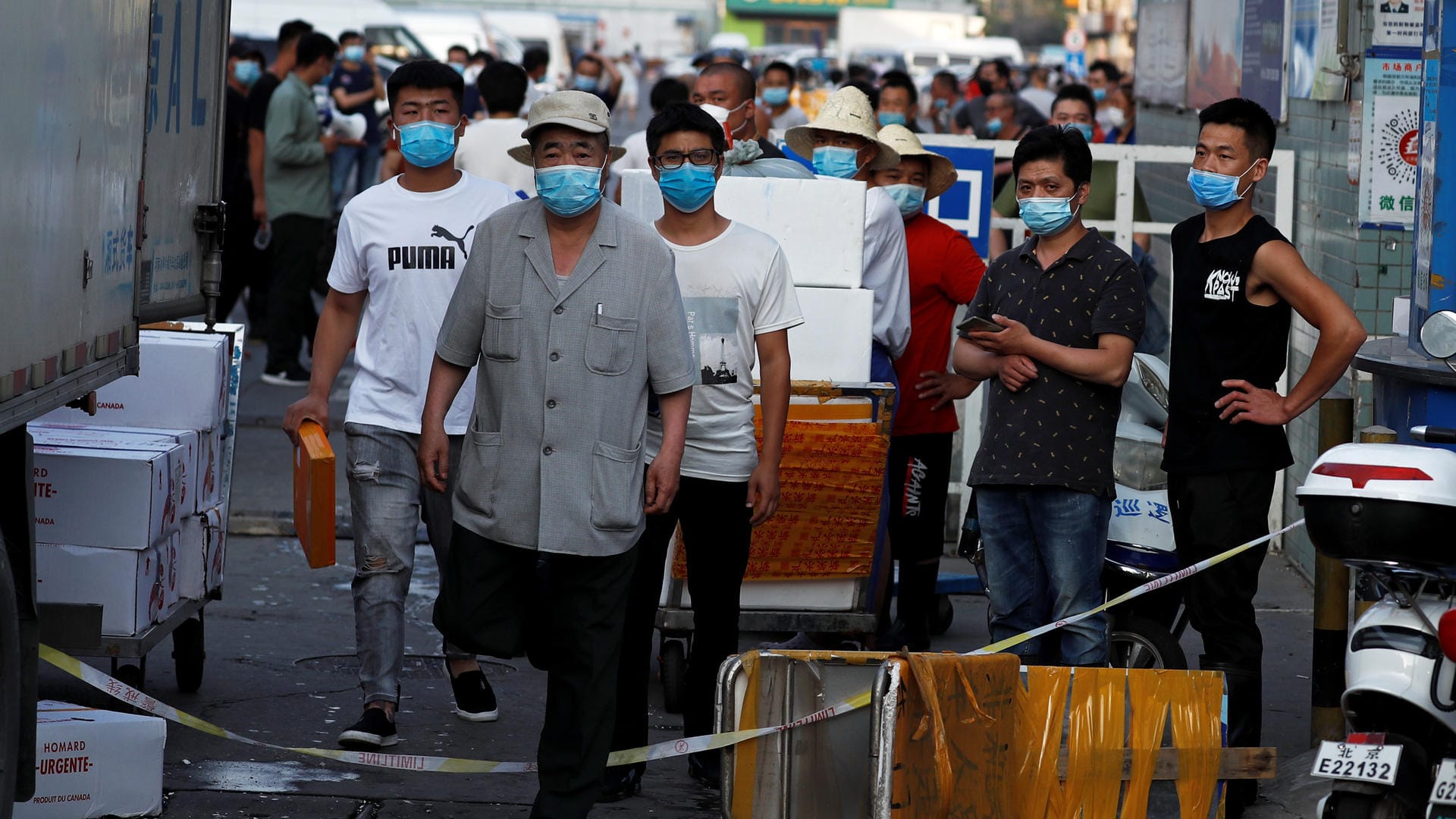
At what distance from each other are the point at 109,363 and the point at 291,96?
7784 mm

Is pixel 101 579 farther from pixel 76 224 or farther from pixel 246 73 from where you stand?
pixel 246 73

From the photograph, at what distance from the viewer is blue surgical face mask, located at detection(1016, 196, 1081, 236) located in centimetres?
546

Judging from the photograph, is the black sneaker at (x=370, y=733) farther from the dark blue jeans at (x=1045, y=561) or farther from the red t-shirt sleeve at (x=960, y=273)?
the red t-shirt sleeve at (x=960, y=273)

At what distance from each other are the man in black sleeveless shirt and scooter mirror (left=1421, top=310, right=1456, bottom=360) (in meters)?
0.38

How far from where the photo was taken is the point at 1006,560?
5.62 m

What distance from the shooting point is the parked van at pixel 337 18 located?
30.6 meters

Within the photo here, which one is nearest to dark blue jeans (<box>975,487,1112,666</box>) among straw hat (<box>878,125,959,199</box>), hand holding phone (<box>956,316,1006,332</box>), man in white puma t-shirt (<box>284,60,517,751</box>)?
hand holding phone (<box>956,316,1006,332</box>)

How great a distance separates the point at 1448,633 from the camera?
13.7ft

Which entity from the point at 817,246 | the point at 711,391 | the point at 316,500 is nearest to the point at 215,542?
the point at 316,500

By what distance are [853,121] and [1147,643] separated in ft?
8.33

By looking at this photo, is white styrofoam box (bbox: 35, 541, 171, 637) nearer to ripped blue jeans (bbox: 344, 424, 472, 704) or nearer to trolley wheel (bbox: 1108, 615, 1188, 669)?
ripped blue jeans (bbox: 344, 424, 472, 704)

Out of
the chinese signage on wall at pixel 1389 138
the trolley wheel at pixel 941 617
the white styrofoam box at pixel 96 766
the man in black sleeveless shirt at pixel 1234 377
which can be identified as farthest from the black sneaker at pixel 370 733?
the chinese signage on wall at pixel 1389 138

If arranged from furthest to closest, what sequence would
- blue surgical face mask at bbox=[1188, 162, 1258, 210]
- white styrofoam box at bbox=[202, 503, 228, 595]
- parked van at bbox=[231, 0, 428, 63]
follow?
1. parked van at bbox=[231, 0, 428, 63]
2. white styrofoam box at bbox=[202, 503, 228, 595]
3. blue surgical face mask at bbox=[1188, 162, 1258, 210]

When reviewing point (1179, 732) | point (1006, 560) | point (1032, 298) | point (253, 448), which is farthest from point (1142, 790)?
point (253, 448)
